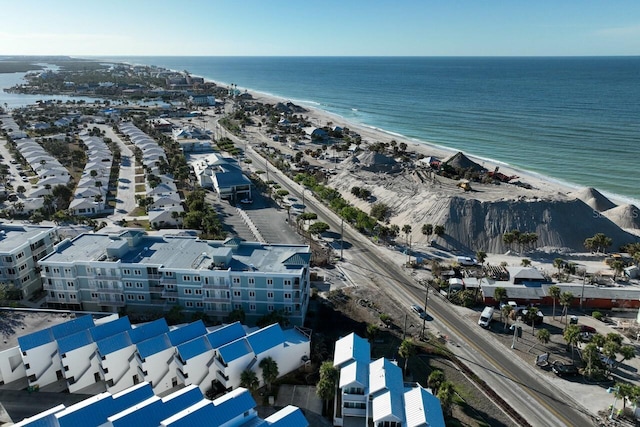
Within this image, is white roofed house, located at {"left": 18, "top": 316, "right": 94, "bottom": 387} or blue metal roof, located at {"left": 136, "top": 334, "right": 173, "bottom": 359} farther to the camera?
white roofed house, located at {"left": 18, "top": 316, "right": 94, "bottom": 387}

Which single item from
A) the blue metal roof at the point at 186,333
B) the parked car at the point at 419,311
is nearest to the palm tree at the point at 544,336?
the parked car at the point at 419,311

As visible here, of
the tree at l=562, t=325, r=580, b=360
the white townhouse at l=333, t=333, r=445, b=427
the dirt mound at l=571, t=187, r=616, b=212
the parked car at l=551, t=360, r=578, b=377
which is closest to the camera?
the white townhouse at l=333, t=333, r=445, b=427

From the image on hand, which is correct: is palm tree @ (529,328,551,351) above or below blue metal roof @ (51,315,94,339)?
below

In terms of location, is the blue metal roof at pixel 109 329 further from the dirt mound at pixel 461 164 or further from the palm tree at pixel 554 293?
the dirt mound at pixel 461 164

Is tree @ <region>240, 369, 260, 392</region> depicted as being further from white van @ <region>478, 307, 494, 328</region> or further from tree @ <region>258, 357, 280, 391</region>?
white van @ <region>478, 307, 494, 328</region>

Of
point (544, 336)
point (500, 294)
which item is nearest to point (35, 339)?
point (544, 336)

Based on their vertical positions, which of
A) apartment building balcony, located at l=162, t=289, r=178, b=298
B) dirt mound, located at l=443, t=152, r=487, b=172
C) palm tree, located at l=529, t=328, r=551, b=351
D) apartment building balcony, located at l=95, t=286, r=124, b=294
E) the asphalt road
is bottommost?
the asphalt road

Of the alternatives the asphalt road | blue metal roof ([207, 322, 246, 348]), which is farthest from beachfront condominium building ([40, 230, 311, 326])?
the asphalt road

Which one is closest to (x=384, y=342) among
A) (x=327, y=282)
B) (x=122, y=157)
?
(x=327, y=282)
